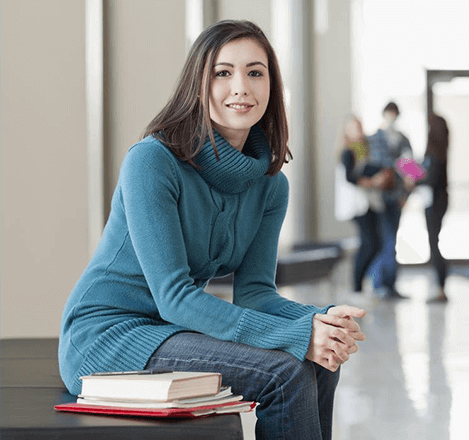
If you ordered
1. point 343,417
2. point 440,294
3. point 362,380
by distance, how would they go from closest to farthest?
point 343,417
point 362,380
point 440,294

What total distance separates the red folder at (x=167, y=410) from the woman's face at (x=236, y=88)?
2.46 ft

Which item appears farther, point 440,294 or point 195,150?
point 440,294

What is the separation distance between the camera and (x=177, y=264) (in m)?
2.04

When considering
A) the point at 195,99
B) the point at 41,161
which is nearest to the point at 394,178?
the point at 41,161

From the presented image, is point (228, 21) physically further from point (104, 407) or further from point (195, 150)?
point (104, 407)

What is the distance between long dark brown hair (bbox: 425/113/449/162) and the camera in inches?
316

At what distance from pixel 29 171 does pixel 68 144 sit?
21 cm

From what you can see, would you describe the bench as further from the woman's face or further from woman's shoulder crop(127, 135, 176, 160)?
the woman's face

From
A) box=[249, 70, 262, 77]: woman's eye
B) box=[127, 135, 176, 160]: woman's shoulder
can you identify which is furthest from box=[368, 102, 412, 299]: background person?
box=[127, 135, 176, 160]: woman's shoulder

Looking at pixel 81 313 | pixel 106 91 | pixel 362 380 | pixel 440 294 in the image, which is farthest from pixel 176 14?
pixel 440 294

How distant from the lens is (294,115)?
12328 mm

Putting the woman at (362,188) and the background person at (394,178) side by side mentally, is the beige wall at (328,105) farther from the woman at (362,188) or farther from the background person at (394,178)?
the woman at (362,188)

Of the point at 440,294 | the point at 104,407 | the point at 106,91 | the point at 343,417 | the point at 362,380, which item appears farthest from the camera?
the point at 440,294

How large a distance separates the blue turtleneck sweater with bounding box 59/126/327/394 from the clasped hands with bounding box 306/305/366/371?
0.03 m
